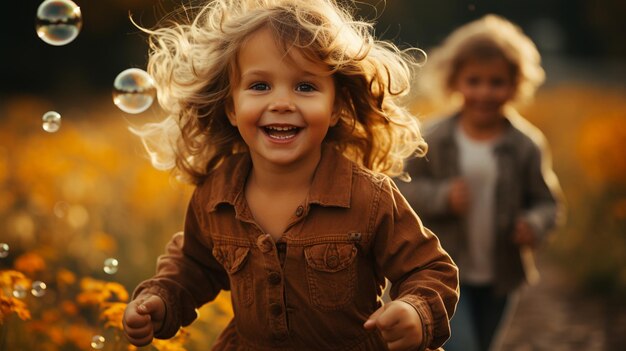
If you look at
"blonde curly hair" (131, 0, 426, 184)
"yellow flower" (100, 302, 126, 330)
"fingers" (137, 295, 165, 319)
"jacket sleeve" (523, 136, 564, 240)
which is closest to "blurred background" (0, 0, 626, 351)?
"yellow flower" (100, 302, 126, 330)

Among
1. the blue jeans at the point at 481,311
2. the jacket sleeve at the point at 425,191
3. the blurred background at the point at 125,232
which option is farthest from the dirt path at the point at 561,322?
the jacket sleeve at the point at 425,191

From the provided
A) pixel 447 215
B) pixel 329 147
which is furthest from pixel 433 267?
pixel 447 215

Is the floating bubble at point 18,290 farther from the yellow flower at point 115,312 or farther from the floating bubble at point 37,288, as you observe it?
the yellow flower at point 115,312

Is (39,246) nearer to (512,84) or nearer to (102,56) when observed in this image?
(512,84)

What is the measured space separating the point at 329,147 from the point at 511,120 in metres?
2.41

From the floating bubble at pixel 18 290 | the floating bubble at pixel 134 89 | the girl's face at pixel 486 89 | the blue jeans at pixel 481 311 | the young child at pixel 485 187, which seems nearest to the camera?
the floating bubble at pixel 18 290

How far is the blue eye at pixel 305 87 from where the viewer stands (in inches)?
115

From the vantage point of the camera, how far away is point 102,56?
667 inches

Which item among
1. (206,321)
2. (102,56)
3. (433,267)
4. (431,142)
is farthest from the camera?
(102,56)

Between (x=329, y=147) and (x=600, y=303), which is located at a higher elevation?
(x=329, y=147)

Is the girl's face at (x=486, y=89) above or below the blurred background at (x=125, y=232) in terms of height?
above

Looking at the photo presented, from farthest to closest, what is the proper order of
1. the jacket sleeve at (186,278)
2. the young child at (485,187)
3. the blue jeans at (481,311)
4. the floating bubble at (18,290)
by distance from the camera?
the young child at (485,187), the blue jeans at (481,311), the floating bubble at (18,290), the jacket sleeve at (186,278)

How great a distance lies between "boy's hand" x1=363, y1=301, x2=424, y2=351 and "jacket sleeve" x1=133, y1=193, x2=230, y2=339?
2.48 ft

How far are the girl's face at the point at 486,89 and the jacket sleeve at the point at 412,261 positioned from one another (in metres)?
2.30
